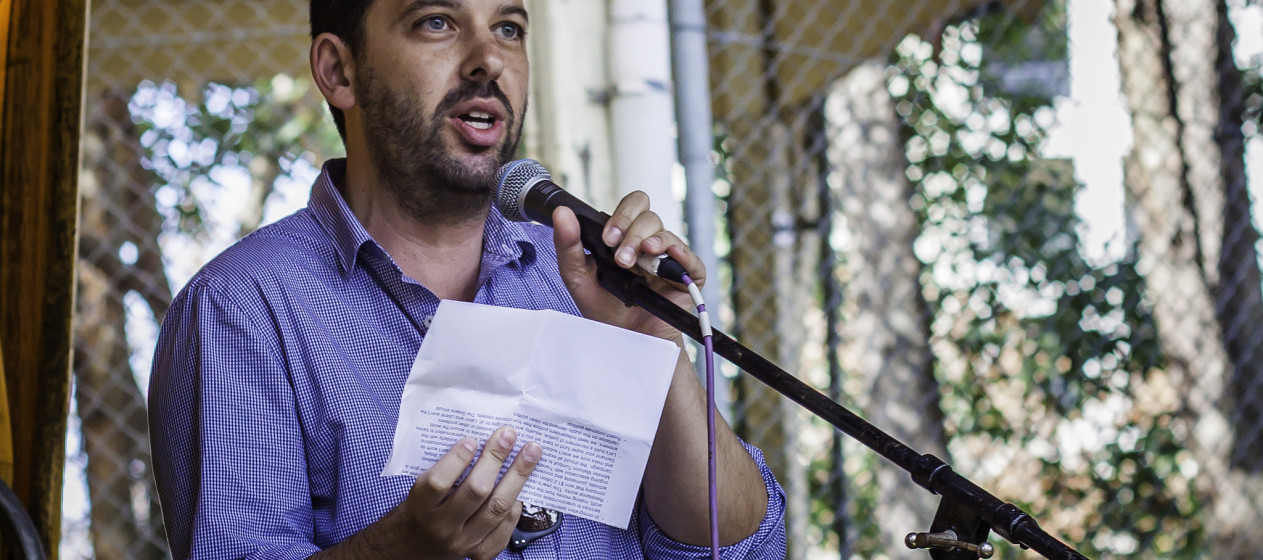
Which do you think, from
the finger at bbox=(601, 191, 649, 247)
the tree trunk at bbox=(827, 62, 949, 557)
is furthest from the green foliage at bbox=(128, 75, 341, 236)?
the finger at bbox=(601, 191, 649, 247)

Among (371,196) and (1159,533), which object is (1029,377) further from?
(371,196)

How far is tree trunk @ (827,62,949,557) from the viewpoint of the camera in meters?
4.57

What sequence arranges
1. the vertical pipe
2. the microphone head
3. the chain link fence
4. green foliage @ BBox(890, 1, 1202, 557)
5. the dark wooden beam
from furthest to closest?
green foliage @ BBox(890, 1, 1202, 557), the chain link fence, the vertical pipe, the dark wooden beam, the microphone head

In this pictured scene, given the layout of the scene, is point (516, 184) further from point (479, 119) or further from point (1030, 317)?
point (1030, 317)

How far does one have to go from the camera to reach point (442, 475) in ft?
3.71

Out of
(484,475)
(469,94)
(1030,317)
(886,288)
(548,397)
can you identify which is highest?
(1030,317)

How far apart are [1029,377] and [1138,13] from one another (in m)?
1.68

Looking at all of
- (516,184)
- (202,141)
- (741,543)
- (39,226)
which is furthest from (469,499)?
(202,141)

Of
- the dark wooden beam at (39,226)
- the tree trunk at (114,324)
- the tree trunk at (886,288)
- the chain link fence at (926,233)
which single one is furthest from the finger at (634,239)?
the tree trunk at (114,324)

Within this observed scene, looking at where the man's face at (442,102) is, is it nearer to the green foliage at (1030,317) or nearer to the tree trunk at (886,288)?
the tree trunk at (886,288)

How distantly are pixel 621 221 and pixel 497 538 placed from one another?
0.36m

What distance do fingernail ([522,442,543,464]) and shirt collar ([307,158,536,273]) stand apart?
530 mm

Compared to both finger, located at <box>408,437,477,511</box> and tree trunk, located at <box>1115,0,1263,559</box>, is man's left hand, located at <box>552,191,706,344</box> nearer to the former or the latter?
finger, located at <box>408,437,477,511</box>

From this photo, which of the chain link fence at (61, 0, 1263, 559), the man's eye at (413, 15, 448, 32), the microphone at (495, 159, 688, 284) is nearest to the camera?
the microphone at (495, 159, 688, 284)
